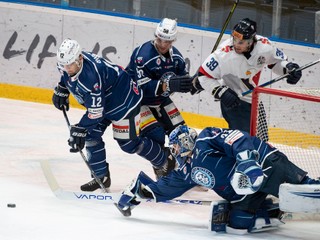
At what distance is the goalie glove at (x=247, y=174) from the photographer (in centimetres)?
451

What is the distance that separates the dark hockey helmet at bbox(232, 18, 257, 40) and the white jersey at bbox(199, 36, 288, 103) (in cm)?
18

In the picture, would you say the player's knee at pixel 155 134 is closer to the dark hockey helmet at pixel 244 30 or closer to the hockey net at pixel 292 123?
the hockey net at pixel 292 123

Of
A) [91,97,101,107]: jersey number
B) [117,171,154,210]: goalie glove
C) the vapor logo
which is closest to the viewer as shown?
[117,171,154,210]: goalie glove

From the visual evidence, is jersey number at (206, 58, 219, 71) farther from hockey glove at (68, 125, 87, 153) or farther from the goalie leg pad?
the goalie leg pad

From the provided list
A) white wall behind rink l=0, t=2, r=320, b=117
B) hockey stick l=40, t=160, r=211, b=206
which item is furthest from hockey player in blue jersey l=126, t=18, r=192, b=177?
white wall behind rink l=0, t=2, r=320, b=117

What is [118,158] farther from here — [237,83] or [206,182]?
[206,182]

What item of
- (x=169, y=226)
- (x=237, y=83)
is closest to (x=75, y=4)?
(x=237, y=83)

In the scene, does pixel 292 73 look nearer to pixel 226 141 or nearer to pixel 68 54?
pixel 226 141

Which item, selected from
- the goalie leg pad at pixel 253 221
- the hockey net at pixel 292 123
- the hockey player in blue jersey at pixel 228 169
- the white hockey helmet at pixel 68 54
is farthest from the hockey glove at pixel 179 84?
the goalie leg pad at pixel 253 221

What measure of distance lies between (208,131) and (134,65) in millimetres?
1432

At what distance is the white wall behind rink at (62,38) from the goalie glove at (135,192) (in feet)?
9.70

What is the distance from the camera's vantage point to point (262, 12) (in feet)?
26.1

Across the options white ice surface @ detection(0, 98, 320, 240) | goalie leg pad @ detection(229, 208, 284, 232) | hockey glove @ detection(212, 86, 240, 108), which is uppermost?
hockey glove @ detection(212, 86, 240, 108)

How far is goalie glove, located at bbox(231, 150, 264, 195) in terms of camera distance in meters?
4.51
